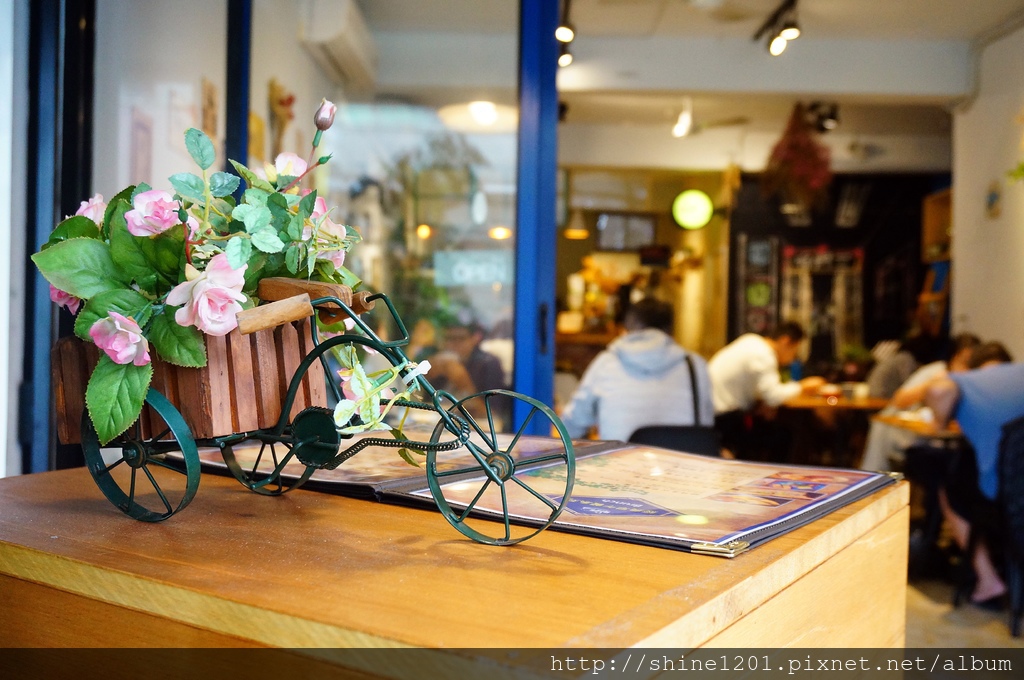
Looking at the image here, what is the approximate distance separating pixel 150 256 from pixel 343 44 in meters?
2.22

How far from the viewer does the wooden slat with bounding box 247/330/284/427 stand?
0.85m

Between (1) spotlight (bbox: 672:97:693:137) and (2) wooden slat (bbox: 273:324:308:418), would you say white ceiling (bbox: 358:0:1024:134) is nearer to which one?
(1) spotlight (bbox: 672:97:693:137)

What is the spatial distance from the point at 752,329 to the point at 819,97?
3.12m

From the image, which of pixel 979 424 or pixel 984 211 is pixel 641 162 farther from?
pixel 979 424

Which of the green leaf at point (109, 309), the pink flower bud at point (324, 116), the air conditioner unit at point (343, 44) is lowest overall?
the green leaf at point (109, 309)

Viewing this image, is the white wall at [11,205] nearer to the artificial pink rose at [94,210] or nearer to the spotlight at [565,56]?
the artificial pink rose at [94,210]

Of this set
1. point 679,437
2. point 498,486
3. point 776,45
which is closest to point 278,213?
point 498,486

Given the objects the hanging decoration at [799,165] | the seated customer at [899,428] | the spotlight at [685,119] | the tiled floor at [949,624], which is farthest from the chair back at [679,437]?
the hanging decoration at [799,165]

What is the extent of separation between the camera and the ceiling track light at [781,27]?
4566 millimetres

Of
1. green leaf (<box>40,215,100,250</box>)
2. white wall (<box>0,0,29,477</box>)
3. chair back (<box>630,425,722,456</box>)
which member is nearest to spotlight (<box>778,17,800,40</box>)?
chair back (<box>630,425,722,456</box>)

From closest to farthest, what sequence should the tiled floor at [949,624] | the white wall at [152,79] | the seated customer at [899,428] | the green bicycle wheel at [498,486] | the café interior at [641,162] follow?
the green bicycle wheel at [498,486], the white wall at [152,79], the café interior at [641,162], the tiled floor at [949,624], the seated customer at [899,428]

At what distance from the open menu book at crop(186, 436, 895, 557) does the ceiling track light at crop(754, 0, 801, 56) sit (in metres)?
4.01

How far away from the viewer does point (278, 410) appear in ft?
2.86

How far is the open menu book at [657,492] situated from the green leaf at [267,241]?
0.30m
